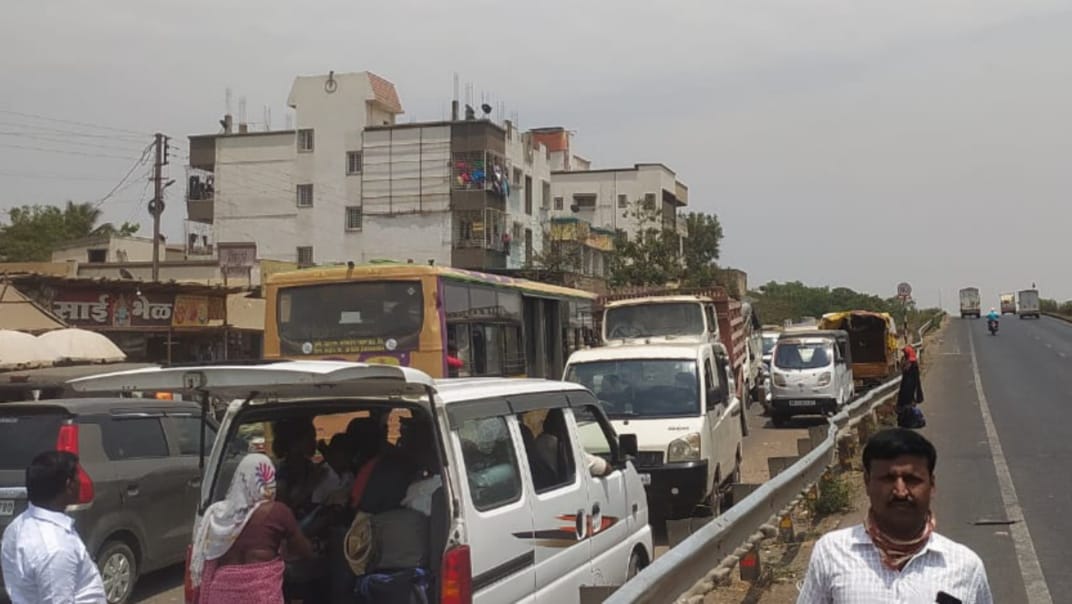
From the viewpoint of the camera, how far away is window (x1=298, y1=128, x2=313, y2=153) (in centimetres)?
5344

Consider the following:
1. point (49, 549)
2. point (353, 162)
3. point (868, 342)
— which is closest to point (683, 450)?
point (49, 549)

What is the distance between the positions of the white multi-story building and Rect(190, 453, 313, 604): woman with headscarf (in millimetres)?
45362

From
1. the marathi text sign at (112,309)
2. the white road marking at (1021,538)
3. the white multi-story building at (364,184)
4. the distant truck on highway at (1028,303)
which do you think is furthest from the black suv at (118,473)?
the distant truck on highway at (1028,303)

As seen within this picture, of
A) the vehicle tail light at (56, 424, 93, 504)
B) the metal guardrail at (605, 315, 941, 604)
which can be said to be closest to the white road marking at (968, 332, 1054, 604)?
the metal guardrail at (605, 315, 941, 604)

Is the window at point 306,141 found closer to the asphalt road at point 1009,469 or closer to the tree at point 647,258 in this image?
the tree at point 647,258

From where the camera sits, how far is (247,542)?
Result: 4664 millimetres

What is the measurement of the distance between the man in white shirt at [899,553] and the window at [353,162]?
5091cm

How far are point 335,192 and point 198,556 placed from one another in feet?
162

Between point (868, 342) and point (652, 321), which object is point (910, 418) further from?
point (868, 342)

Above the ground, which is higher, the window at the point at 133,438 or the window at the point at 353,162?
the window at the point at 353,162

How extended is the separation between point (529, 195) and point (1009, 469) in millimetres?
43763

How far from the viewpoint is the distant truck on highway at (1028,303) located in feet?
286

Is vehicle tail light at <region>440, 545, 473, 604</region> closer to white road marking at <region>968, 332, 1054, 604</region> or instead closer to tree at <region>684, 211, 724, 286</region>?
white road marking at <region>968, 332, 1054, 604</region>

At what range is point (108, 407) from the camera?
9289mm
